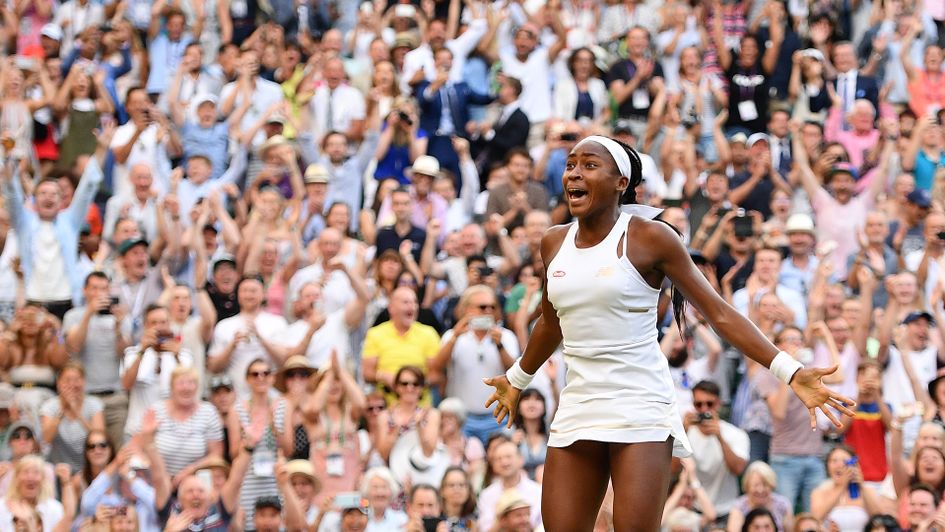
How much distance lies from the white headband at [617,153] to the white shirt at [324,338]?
5.74 metres

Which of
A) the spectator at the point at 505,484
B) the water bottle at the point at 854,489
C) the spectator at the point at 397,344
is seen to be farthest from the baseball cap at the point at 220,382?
the water bottle at the point at 854,489

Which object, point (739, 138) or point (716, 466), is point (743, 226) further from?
point (716, 466)

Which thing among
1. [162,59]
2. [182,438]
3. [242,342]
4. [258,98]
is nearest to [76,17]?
[162,59]

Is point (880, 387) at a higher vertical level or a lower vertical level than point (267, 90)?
lower

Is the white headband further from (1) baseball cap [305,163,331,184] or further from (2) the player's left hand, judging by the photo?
(1) baseball cap [305,163,331,184]

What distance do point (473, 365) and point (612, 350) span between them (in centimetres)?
556

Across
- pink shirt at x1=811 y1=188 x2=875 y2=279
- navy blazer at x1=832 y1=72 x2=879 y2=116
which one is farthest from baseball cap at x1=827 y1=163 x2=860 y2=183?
navy blazer at x1=832 y1=72 x2=879 y2=116

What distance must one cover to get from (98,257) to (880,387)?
5.95 metres

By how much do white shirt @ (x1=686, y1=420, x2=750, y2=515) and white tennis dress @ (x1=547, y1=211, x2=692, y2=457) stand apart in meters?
4.97

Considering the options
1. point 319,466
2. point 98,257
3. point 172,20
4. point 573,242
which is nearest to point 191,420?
point 319,466

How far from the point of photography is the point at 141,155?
1428cm

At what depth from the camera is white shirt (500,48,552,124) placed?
15641 millimetres

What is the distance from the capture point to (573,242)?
6.20m

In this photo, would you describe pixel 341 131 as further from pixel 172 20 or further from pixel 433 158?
pixel 172 20
